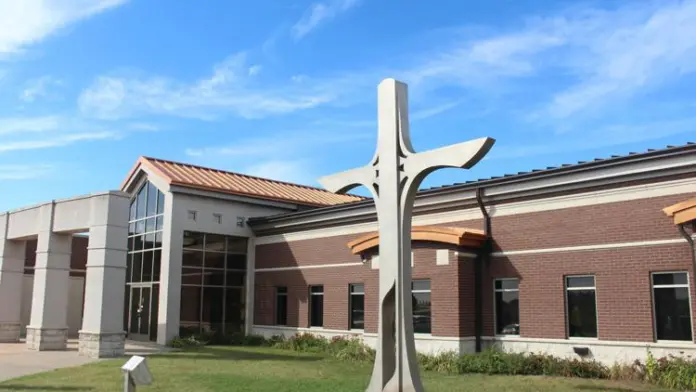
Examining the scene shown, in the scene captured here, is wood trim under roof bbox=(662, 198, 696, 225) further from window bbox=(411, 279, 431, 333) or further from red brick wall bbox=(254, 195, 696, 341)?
window bbox=(411, 279, 431, 333)

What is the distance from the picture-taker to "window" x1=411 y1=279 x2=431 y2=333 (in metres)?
17.4

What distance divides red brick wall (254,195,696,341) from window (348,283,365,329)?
1253 millimetres

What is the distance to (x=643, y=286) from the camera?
14023 mm

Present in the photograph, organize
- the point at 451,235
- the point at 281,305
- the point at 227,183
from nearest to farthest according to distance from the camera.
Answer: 1. the point at 451,235
2. the point at 281,305
3. the point at 227,183

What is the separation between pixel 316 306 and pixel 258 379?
9001 mm

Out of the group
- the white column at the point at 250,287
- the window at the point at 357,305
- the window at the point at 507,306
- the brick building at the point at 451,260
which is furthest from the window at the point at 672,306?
the white column at the point at 250,287

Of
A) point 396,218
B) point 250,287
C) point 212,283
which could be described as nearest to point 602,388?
point 396,218

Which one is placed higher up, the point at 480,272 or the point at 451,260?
the point at 451,260

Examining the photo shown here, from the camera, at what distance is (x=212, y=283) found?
24000mm

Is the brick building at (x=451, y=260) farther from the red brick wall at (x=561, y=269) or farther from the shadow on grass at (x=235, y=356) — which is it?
the shadow on grass at (x=235, y=356)

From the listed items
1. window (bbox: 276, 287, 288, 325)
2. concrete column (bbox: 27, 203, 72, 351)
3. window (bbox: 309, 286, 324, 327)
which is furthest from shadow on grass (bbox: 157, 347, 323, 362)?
concrete column (bbox: 27, 203, 72, 351)

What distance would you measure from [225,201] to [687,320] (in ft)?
53.5

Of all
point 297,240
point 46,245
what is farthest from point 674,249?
point 46,245

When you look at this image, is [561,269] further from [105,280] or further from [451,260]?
[105,280]
